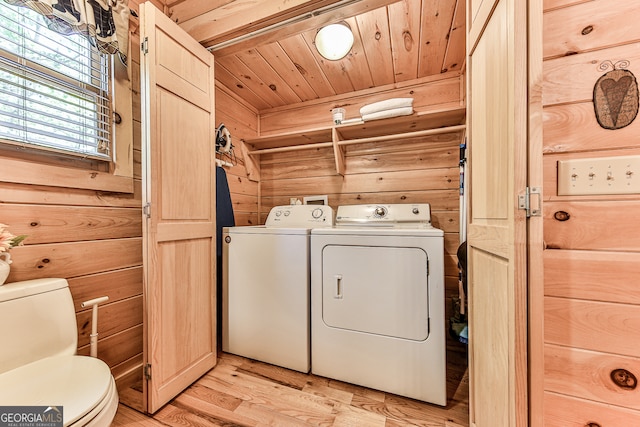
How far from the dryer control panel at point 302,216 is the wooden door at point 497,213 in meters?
1.06

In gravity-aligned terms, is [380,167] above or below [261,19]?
below

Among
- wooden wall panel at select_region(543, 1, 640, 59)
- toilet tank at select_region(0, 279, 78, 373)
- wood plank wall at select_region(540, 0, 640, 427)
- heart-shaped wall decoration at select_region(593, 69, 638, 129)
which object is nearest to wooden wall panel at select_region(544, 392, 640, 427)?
wood plank wall at select_region(540, 0, 640, 427)

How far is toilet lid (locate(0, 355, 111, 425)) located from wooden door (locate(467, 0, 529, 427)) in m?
1.29

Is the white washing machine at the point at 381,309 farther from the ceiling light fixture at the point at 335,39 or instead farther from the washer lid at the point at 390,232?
the ceiling light fixture at the point at 335,39

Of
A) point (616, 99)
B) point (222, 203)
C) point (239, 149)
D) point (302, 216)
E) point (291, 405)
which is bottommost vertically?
point (291, 405)

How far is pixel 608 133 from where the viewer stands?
0.73 m

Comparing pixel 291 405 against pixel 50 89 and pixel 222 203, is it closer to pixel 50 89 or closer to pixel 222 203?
pixel 222 203

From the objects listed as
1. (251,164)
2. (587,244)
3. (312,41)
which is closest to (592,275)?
(587,244)

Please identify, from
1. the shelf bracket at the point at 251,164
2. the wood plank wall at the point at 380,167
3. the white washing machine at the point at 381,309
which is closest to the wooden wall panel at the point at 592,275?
the white washing machine at the point at 381,309

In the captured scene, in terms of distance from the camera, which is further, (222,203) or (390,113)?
(222,203)

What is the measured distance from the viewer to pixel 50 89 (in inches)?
45.6

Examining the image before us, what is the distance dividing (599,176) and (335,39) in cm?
143

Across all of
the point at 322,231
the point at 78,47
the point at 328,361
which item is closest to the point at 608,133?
the point at 322,231

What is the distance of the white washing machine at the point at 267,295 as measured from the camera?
5.21 ft
